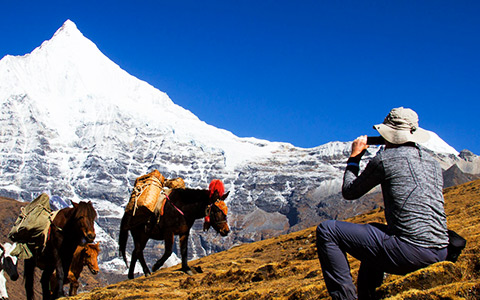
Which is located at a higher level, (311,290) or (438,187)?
(438,187)

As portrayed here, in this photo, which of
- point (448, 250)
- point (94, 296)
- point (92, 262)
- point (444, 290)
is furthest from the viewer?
point (92, 262)

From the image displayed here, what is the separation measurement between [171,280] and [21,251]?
3896 mm

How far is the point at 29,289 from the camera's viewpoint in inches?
516

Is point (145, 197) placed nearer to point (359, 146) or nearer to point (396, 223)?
point (359, 146)

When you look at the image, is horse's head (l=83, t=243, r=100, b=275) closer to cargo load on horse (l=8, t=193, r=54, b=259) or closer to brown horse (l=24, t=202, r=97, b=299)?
brown horse (l=24, t=202, r=97, b=299)

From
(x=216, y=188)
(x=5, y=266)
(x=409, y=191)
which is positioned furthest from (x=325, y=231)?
(x=5, y=266)

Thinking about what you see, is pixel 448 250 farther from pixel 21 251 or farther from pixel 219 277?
pixel 21 251

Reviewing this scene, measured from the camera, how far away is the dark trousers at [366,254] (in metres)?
5.55

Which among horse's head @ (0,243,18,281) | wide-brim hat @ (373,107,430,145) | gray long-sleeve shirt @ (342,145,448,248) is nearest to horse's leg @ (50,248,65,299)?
horse's head @ (0,243,18,281)

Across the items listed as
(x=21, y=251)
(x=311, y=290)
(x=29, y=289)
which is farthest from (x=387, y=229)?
(x=29, y=289)

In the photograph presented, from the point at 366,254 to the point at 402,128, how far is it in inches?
63.6

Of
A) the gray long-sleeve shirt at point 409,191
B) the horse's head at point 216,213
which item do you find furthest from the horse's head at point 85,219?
the gray long-sleeve shirt at point 409,191

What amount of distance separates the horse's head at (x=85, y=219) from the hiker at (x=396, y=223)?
7563 mm

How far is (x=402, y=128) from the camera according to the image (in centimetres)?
602
